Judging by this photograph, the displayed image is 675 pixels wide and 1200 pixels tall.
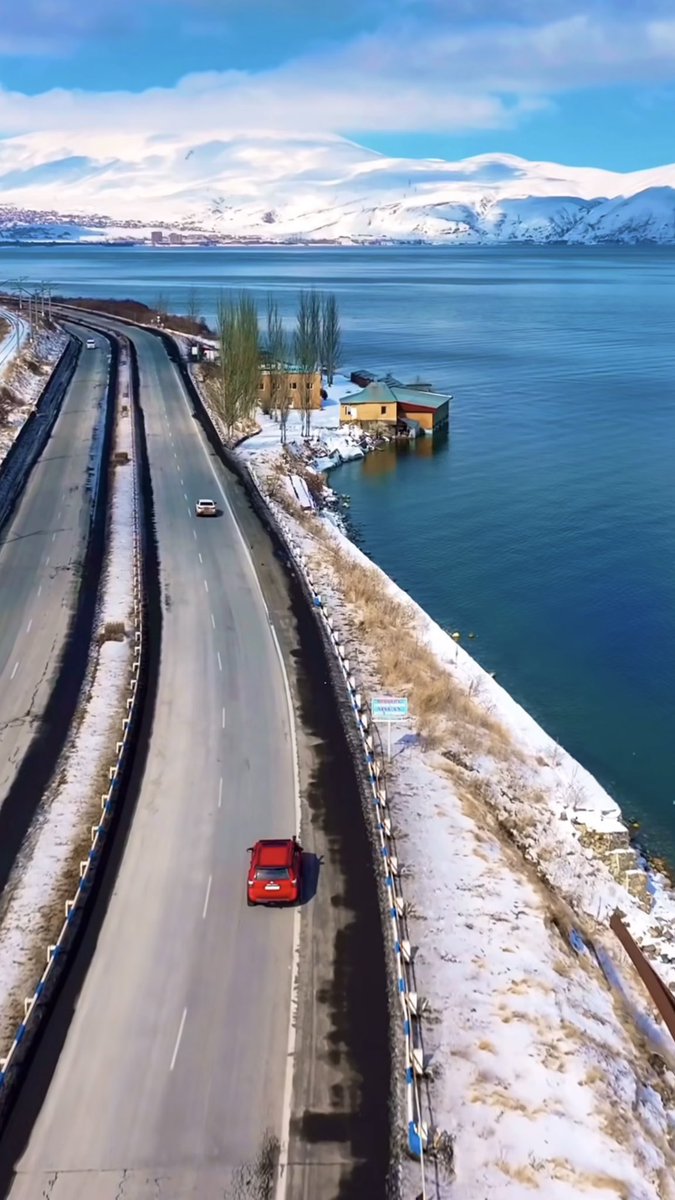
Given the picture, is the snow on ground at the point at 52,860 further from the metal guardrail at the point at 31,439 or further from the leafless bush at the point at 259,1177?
the metal guardrail at the point at 31,439

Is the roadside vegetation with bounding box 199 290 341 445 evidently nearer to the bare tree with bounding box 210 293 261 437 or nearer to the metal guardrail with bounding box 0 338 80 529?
Answer: the bare tree with bounding box 210 293 261 437

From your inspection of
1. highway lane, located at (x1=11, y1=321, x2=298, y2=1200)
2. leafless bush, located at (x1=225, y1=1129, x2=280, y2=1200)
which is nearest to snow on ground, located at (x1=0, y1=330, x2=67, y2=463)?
highway lane, located at (x1=11, y1=321, x2=298, y2=1200)

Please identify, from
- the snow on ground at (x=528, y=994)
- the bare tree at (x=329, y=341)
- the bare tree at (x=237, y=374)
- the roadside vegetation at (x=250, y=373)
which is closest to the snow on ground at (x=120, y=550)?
the bare tree at (x=237, y=374)

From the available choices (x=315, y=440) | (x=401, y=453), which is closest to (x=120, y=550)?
(x=315, y=440)

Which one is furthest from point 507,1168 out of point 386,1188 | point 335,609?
point 335,609

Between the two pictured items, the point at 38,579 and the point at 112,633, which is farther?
the point at 38,579

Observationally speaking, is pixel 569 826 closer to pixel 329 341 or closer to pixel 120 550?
pixel 120 550
